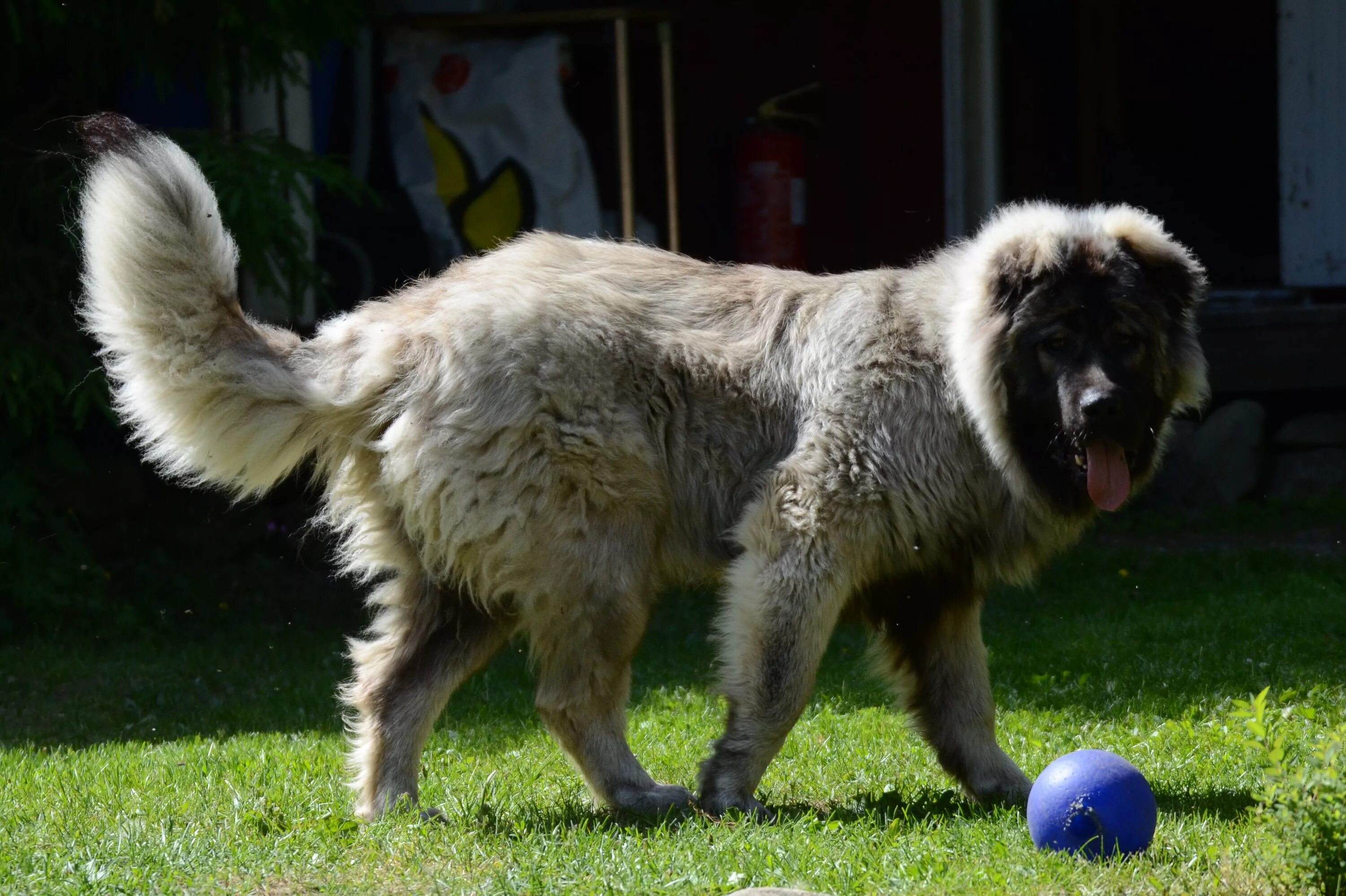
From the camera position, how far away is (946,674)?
5.21 metres

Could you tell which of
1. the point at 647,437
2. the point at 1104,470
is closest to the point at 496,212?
the point at 647,437

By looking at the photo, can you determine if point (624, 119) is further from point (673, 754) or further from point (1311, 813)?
point (1311, 813)

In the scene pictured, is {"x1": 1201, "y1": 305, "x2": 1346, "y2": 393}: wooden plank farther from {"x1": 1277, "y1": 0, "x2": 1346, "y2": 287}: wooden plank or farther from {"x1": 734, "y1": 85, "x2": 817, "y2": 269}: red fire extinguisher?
{"x1": 734, "y1": 85, "x2": 817, "y2": 269}: red fire extinguisher

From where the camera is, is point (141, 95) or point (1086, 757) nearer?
point (1086, 757)

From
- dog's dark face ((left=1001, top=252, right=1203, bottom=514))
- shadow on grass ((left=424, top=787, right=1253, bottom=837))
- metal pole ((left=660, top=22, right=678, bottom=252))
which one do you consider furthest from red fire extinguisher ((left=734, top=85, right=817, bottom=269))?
shadow on grass ((left=424, top=787, right=1253, bottom=837))

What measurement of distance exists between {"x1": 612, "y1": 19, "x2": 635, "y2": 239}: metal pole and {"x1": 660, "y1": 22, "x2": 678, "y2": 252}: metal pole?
0.27 m

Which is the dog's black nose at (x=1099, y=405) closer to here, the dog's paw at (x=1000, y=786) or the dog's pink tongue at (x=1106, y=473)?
the dog's pink tongue at (x=1106, y=473)

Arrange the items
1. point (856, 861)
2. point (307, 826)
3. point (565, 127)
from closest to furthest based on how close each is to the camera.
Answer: point (856, 861) < point (307, 826) < point (565, 127)

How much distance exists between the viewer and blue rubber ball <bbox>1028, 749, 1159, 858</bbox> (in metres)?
3.99

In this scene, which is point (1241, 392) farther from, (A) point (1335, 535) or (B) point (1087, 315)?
(B) point (1087, 315)

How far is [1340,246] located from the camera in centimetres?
1044

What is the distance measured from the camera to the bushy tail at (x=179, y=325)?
4.61 m

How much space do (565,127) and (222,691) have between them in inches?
177

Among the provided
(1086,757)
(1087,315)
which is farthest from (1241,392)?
(1086,757)
